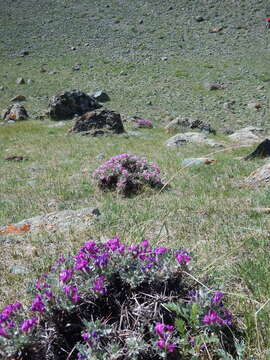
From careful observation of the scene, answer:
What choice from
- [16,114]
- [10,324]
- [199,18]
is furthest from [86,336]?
[199,18]

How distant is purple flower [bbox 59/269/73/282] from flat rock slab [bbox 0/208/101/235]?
2.24 metres

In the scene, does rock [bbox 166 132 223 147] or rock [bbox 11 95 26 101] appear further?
rock [bbox 11 95 26 101]

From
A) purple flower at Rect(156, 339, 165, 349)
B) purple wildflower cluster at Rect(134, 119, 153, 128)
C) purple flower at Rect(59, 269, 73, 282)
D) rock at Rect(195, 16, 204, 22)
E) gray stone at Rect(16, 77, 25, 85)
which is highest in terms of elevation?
purple flower at Rect(59, 269, 73, 282)

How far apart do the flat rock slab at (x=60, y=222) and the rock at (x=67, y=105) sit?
21.9 meters

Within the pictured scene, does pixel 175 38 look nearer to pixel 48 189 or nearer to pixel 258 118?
pixel 258 118

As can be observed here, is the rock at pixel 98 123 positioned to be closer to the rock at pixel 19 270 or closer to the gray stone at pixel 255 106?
the gray stone at pixel 255 106

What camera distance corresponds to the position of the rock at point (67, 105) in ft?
86.3

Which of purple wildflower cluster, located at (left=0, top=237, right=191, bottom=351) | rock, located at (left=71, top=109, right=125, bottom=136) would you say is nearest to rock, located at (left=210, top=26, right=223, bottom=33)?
rock, located at (left=71, top=109, right=125, bottom=136)

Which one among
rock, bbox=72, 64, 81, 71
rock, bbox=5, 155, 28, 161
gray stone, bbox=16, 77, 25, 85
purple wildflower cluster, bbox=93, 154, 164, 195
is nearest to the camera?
purple wildflower cluster, bbox=93, 154, 164, 195

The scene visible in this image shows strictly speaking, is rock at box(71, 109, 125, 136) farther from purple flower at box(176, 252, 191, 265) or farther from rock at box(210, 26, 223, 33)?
rock at box(210, 26, 223, 33)

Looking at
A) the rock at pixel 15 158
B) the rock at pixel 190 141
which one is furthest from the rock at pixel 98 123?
the rock at pixel 15 158

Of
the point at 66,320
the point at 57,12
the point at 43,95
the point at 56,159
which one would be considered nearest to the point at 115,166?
the point at 56,159

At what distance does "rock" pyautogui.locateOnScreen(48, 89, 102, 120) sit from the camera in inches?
1036

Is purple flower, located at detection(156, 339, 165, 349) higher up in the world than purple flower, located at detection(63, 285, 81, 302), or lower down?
lower down
